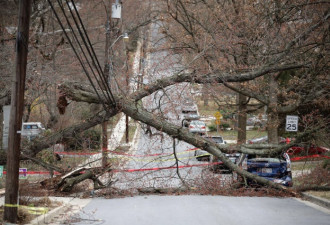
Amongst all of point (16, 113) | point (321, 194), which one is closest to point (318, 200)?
point (321, 194)

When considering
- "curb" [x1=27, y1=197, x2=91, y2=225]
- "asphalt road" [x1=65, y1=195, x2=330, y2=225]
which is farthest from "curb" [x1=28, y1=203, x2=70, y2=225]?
"asphalt road" [x1=65, y1=195, x2=330, y2=225]

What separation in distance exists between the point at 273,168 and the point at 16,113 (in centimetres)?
894

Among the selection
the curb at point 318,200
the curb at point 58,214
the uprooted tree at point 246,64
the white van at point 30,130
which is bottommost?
the curb at point 58,214

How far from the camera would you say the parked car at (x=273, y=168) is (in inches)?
572

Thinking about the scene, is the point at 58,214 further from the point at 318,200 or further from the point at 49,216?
the point at 318,200

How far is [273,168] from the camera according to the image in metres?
14.6

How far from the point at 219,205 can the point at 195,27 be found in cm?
1423

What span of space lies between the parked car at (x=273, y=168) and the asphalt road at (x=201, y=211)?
119 cm

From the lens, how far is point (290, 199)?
44.1 ft

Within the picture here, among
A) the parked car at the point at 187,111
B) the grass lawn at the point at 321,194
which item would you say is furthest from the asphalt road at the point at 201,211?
the parked car at the point at 187,111

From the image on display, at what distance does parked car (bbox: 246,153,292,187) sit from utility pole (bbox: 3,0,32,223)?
8.24 m

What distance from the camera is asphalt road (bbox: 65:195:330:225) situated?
9.83 metres

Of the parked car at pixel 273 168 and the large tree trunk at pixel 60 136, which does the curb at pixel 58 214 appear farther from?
the parked car at pixel 273 168

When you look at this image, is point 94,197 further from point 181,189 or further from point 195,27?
point 195,27
